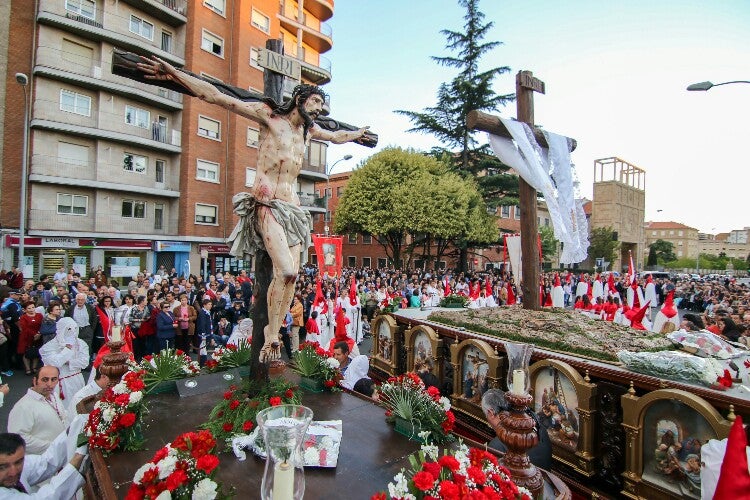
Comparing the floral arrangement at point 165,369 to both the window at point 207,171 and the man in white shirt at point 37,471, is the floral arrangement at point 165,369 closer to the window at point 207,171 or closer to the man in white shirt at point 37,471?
the man in white shirt at point 37,471

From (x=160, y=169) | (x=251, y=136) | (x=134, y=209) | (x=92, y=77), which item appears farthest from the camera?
(x=251, y=136)

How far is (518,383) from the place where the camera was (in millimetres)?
2973

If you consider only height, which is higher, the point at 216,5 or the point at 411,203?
the point at 216,5

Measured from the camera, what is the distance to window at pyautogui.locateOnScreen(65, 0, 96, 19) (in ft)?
73.5

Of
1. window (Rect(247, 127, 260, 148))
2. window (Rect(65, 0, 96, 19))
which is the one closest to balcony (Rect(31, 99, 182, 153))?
window (Rect(247, 127, 260, 148))

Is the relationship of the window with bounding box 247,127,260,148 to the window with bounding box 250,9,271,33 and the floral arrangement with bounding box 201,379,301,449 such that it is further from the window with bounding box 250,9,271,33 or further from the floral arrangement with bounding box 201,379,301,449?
the floral arrangement with bounding box 201,379,301,449

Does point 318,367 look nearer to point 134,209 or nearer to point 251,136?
point 134,209

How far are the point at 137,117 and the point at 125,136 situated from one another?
1977 millimetres

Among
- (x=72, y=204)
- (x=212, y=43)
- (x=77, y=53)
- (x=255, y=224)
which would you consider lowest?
(x=255, y=224)

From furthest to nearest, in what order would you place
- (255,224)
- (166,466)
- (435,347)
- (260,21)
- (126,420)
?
(260,21)
(435,347)
(255,224)
(126,420)
(166,466)

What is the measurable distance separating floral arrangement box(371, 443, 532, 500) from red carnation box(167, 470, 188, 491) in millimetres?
1165

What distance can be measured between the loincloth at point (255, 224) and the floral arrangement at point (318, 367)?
5.52ft

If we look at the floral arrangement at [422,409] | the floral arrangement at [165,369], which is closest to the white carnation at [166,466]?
the floral arrangement at [422,409]

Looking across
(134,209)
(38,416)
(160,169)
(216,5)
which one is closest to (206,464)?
(38,416)
